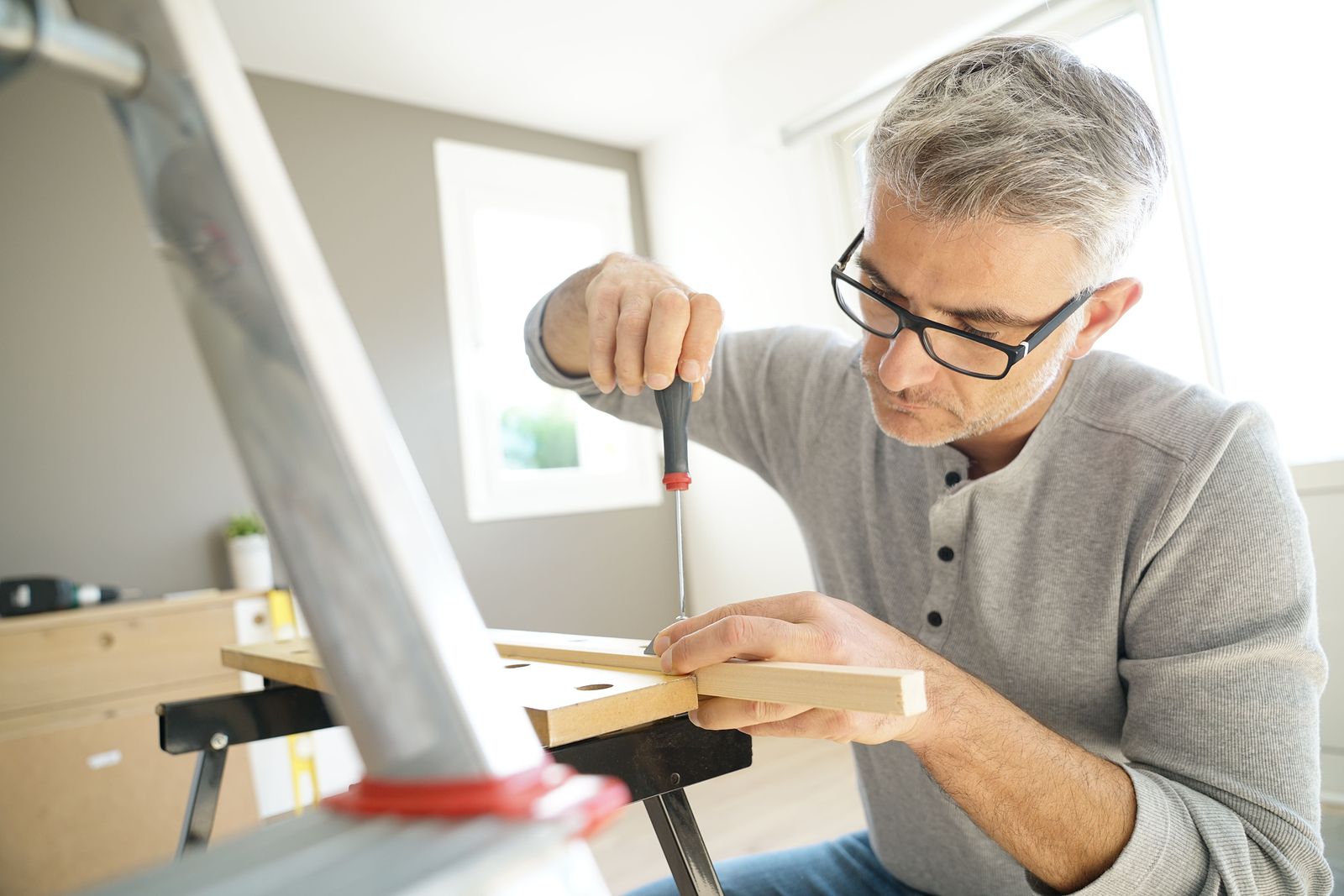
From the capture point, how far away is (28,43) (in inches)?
11.0

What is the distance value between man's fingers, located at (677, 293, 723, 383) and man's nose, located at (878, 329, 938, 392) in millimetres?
252

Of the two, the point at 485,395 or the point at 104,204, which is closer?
the point at 104,204

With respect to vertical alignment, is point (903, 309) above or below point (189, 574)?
above

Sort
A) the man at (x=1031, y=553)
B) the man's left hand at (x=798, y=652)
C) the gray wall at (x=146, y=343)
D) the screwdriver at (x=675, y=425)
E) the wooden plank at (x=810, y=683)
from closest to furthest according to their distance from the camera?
the wooden plank at (x=810, y=683) → the man's left hand at (x=798, y=652) → the man at (x=1031, y=553) → the screwdriver at (x=675, y=425) → the gray wall at (x=146, y=343)

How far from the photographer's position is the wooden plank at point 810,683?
2.04ft

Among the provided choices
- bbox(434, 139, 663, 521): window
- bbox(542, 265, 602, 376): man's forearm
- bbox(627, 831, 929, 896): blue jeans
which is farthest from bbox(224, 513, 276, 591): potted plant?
bbox(627, 831, 929, 896): blue jeans

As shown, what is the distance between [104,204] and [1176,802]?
3937 millimetres

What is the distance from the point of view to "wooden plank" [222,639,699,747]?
27.4 inches

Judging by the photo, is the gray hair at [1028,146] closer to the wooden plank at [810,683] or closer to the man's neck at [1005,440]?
the man's neck at [1005,440]

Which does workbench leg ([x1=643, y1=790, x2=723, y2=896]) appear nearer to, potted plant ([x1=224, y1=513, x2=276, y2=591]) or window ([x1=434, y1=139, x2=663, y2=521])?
potted plant ([x1=224, y1=513, x2=276, y2=591])

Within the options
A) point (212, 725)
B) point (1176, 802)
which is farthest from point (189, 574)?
point (1176, 802)

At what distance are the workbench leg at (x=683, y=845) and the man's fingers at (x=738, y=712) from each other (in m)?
0.08

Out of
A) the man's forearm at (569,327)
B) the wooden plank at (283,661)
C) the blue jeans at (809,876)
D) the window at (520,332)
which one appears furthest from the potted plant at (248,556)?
the blue jeans at (809,876)

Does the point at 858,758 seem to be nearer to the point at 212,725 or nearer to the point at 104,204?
the point at 212,725
